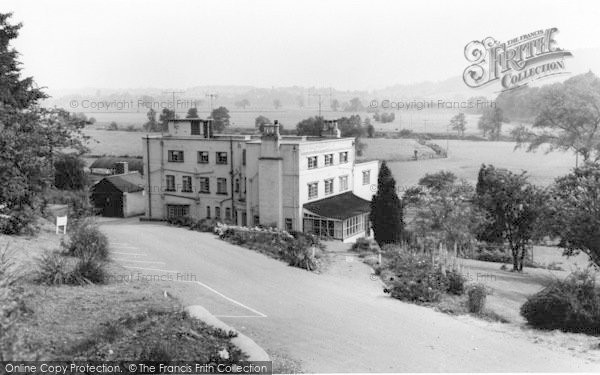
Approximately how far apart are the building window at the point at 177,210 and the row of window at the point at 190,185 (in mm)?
1097

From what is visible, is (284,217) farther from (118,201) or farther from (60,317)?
(60,317)

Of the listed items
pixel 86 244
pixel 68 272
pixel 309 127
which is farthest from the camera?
pixel 309 127

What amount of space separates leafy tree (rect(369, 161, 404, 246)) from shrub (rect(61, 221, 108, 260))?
16691 mm

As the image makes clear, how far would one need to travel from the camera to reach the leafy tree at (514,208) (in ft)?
94.5

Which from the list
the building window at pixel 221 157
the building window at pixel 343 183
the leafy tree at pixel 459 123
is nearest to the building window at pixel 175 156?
the building window at pixel 221 157

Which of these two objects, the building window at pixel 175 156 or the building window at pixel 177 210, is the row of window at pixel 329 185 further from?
the building window at pixel 175 156

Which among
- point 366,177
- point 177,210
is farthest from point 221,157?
point 366,177

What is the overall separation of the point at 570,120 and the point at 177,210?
3587cm

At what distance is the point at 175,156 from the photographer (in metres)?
41.0

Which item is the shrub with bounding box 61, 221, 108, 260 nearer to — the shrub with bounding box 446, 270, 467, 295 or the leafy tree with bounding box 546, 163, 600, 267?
the shrub with bounding box 446, 270, 467, 295

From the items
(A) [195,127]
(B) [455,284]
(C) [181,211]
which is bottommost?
(C) [181,211]

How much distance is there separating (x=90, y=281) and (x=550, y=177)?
51.6 metres

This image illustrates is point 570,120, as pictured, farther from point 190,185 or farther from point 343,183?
point 190,185

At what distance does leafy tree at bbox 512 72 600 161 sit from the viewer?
52.9 metres
